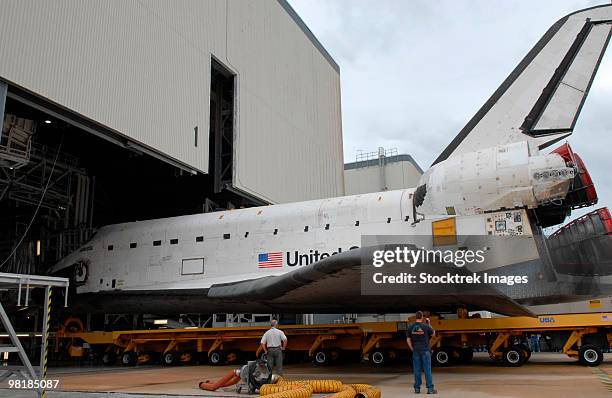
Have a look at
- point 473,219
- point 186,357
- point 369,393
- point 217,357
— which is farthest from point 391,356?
point 369,393

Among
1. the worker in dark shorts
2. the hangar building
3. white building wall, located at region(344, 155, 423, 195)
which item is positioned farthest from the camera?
white building wall, located at region(344, 155, 423, 195)

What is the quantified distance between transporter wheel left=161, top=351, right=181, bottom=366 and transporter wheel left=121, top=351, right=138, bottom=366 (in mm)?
850

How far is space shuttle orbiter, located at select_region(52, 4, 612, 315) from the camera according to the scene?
6.84m

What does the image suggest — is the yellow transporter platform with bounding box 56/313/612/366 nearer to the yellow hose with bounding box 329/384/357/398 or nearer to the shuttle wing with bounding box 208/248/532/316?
the shuttle wing with bounding box 208/248/532/316

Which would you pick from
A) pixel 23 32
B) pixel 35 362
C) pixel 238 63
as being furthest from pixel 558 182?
pixel 35 362

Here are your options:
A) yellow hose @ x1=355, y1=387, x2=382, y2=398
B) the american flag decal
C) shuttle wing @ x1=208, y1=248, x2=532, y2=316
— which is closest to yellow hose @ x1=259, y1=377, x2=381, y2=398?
yellow hose @ x1=355, y1=387, x2=382, y2=398

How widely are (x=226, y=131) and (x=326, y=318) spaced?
8.44 m

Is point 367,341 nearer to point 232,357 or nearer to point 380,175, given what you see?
point 232,357

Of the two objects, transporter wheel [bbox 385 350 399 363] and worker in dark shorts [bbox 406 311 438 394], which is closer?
worker in dark shorts [bbox 406 311 438 394]

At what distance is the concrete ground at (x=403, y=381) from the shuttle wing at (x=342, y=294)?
99 centimetres

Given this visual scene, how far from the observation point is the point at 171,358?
10.6m

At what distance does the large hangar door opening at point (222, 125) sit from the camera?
44.2 feet

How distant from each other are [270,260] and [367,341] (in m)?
2.29

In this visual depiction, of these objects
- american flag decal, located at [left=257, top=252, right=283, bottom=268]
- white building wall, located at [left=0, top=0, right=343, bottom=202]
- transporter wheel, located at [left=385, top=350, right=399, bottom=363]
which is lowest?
transporter wheel, located at [left=385, top=350, right=399, bottom=363]
